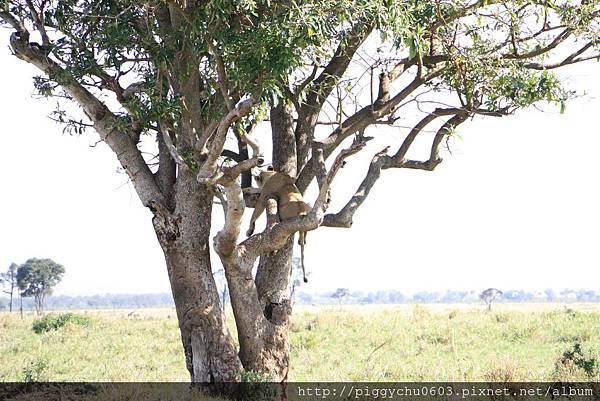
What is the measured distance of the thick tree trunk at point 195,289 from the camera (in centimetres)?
1191

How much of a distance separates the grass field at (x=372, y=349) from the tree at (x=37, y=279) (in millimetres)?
38470

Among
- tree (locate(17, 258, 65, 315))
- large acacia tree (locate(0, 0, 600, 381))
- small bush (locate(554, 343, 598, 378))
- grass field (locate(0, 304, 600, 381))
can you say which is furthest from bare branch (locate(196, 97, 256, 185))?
tree (locate(17, 258, 65, 315))

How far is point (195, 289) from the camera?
39.2ft

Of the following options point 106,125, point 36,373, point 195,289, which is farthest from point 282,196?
point 36,373

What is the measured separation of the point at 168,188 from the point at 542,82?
5.66 metres

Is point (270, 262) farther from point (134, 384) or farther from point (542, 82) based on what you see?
point (542, 82)

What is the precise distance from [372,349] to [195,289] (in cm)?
957

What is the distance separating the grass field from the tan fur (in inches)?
158

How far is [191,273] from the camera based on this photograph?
11914 mm

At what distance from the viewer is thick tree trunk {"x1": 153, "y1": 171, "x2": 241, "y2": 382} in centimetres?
1191

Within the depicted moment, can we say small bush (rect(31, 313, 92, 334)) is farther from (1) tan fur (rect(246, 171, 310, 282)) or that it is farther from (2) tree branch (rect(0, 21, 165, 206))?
(1) tan fur (rect(246, 171, 310, 282))

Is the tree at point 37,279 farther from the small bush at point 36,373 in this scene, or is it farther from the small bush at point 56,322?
the small bush at point 36,373

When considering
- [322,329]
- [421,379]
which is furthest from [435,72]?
[322,329]

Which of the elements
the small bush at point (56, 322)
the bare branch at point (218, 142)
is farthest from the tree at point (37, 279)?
the bare branch at point (218, 142)
